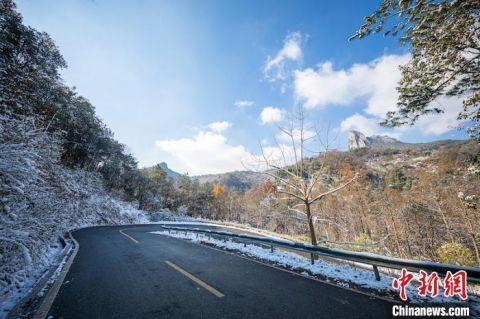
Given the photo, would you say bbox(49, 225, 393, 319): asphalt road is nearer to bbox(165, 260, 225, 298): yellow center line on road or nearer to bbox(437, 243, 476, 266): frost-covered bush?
bbox(165, 260, 225, 298): yellow center line on road

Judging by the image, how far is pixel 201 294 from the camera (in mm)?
4668

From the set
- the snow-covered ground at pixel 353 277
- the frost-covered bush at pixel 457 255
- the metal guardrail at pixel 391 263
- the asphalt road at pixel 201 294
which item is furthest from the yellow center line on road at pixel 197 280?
the frost-covered bush at pixel 457 255

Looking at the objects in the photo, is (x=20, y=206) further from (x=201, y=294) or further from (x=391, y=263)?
(x=391, y=263)

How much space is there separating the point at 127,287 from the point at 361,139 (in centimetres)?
22162

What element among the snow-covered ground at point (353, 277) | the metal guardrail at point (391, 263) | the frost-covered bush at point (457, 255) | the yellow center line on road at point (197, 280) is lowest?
the frost-covered bush at point (457, 255)

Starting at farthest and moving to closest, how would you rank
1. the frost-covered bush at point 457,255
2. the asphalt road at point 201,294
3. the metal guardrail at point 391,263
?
the frost-covered bush at point 457,255 → the asphalt road at point 201,294 → the metal guardrail at point 391,263

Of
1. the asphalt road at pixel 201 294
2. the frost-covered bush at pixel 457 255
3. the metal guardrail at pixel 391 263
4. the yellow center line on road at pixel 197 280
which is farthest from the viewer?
the frost-covered bush at pixel 457 255

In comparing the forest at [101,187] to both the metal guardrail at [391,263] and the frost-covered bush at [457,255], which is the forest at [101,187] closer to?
the frost-covered bush at [457,255]

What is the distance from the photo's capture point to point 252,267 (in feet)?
22.7

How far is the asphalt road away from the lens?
12.6 feet

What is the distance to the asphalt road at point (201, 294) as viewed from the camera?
3842 millimetres

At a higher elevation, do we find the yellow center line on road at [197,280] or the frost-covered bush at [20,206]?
the frost-covered bush at [20,206]

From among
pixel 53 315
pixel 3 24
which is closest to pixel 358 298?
pixel 53 315

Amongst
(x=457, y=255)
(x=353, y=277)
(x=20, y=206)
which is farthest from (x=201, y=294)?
(x=457, y=255)
